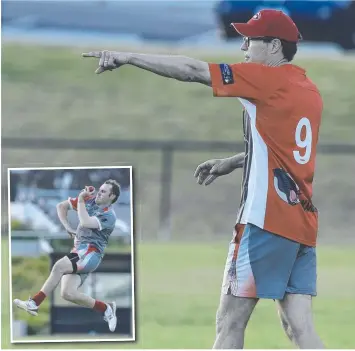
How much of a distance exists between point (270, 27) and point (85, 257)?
1391mm

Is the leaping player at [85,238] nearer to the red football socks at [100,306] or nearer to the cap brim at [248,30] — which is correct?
the red football socks at [100,306]

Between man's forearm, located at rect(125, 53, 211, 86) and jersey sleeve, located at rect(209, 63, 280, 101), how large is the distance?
1.6 inches

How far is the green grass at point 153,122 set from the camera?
16328 mm

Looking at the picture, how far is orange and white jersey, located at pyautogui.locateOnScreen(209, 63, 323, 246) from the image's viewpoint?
15.8ft

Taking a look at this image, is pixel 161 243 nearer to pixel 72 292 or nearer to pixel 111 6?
pixel 72 292

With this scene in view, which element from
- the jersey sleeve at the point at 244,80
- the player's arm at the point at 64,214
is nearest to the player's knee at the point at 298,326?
the jersey sleeve at the point at 244,80

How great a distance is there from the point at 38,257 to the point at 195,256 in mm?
5819

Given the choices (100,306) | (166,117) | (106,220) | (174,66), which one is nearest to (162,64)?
(174,66)

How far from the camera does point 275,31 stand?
4.94m

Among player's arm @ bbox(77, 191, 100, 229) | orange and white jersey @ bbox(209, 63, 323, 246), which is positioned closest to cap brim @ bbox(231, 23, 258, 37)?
orange and white jersey @ bbox(209, 63, 323, 246)

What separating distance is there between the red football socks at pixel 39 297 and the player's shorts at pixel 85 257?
0.26 meters

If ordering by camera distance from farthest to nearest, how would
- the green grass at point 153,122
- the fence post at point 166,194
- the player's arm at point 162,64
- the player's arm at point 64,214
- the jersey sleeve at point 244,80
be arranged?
the green grass at point 153,122, the fence post at point 166,194, the player's arm at point 64,214, the jersey sleeve at point 244,80, the player's arm at point 162,64

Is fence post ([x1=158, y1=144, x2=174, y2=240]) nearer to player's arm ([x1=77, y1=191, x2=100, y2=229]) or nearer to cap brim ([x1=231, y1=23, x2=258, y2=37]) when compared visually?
player's arm ([x1=77, y1=191, x2=100, y2=229])

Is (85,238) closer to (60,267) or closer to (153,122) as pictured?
(60,267)
